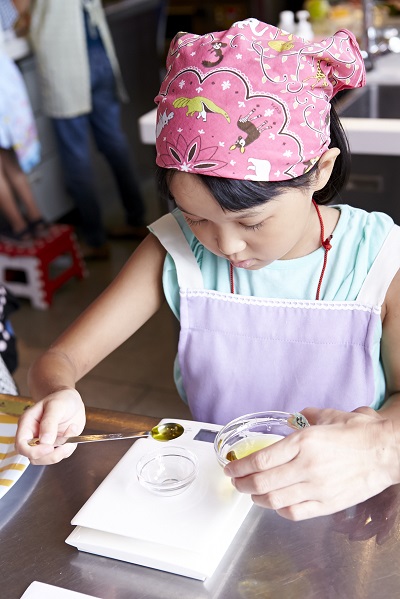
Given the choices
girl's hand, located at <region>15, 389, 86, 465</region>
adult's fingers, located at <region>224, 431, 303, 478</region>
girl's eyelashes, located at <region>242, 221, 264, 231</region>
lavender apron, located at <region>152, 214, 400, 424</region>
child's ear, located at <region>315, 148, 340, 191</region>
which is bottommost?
lavender apron, located at <region>152, 214, 400, 424</region>

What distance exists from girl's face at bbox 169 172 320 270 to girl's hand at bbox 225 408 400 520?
0.91 feet

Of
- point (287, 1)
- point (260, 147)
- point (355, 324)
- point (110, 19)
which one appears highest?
point (260, 147)

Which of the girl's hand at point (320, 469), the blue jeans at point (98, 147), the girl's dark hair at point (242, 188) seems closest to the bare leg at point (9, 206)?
the blue jeans at point (98, 147)

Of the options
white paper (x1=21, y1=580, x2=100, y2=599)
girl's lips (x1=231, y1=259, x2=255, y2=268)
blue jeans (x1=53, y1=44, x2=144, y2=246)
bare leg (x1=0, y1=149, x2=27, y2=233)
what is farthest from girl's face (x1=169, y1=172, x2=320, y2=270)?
blue jeans (x1=53, y1=44, x2=144, y2=246)

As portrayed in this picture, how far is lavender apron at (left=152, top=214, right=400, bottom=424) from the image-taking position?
1267 millimetres

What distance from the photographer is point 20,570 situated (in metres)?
0.94

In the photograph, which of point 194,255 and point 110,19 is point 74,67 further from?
point 194,255

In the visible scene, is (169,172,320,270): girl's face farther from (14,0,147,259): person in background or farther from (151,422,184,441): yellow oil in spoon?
(14,0,147,259): person in background

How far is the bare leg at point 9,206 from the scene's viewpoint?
3.47 m

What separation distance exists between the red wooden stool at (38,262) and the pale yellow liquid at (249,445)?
246cm

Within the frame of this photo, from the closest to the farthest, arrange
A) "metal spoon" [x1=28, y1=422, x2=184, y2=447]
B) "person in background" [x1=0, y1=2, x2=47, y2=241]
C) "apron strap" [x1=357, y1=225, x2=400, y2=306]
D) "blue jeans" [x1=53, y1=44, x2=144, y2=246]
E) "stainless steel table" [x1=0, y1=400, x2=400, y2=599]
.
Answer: "stainless steel table" [x1=0, y1=400, x2=400, y2=599] → "metal spoon" [x1=28, y1=422, x2=184, y2=447] → "apron strap" [x1=357, y1=225, x2=400, y2=306] → "person in background" [x1=0, y1=2, x2=47, y2=241] → "blue jeans" [x1=53, y1=44, x2=144, y2=246]

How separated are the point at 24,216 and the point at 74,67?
719mm

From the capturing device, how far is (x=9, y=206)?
11.4 feet

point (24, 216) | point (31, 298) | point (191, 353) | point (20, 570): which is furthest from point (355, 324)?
point (24, 216)
